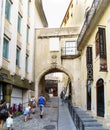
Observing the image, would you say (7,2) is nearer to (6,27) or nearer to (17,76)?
(6,27)

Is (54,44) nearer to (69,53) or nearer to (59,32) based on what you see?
(59,32)

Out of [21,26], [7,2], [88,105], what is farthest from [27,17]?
[88,105]

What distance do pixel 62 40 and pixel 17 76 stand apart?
342 inches

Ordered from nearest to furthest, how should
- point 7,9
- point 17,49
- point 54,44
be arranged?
point 7,9 < point 17,49 < point 54,44

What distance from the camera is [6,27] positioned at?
761 inches

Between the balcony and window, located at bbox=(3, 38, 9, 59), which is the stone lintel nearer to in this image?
the balcony

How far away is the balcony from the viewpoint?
28156mm

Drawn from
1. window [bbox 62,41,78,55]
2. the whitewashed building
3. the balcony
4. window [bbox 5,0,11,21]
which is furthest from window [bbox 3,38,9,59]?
window [bbox 62,41,78,55]

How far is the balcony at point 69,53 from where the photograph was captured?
1109 inches

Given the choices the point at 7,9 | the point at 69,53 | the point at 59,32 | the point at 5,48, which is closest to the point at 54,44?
the point at 59,32

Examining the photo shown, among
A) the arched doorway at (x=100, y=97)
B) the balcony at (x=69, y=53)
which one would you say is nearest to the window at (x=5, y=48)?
the arched doorway at (x=100, y=97)

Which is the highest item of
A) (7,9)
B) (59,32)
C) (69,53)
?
(59,32)

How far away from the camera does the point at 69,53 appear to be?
28594 mm

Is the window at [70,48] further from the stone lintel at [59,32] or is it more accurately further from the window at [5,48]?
the window at [5,48]
